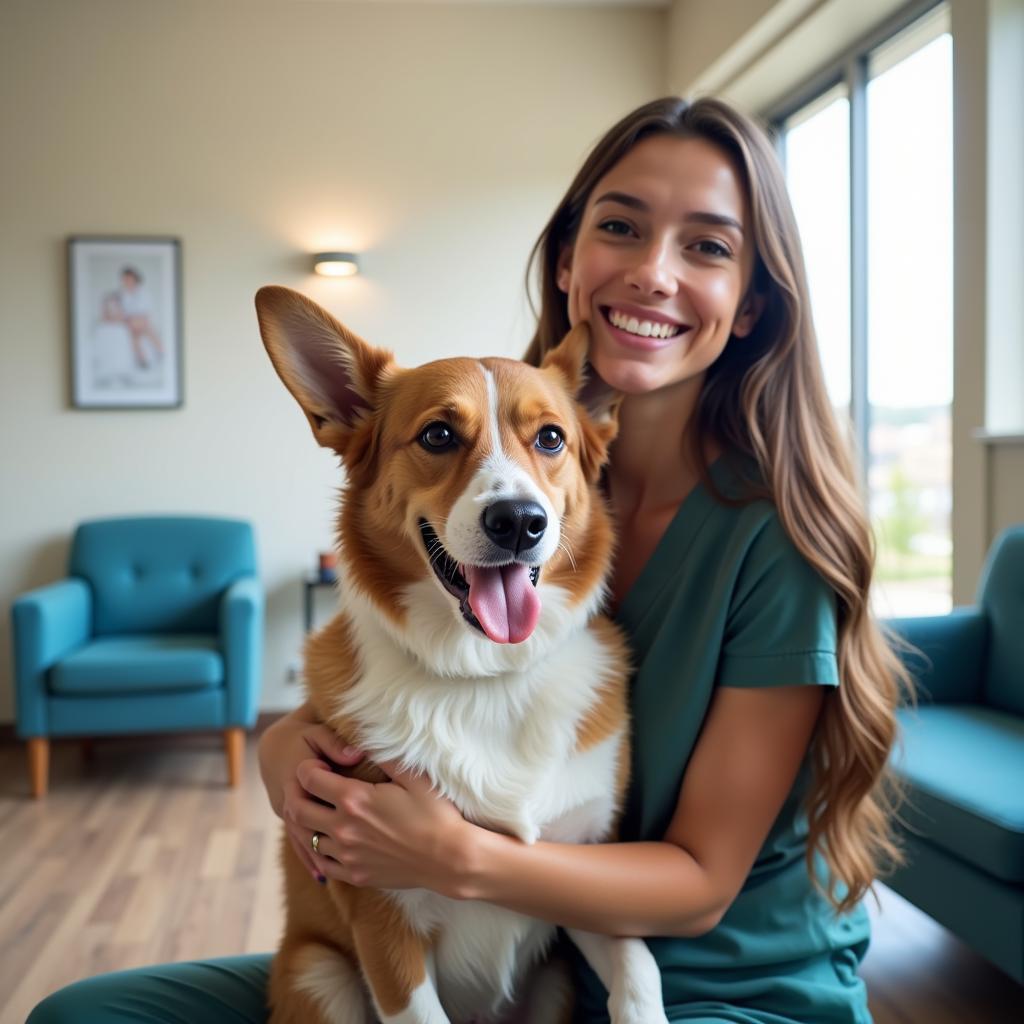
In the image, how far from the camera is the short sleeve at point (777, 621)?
1.12 metres

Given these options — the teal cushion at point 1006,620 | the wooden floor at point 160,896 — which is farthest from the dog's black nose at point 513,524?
the teal cushion at point 1006,620

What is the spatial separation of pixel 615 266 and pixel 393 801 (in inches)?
29.0

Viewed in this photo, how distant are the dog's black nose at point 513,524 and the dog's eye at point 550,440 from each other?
0.18 m

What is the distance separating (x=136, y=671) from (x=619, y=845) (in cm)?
314

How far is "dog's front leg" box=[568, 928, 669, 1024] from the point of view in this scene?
1.05 meters

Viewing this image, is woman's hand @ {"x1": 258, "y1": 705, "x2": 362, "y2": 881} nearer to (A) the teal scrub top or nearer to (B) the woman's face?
(A) the teal scrub top

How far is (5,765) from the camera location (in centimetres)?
429

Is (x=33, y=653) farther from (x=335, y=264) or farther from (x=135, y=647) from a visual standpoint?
(x=335, y=264)

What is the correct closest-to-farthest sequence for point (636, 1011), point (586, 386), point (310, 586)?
point (636, 1011) < point (586, 386) < point (310, 586)

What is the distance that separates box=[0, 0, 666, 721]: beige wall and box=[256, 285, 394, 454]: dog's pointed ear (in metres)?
3.40

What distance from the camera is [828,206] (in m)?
4.32

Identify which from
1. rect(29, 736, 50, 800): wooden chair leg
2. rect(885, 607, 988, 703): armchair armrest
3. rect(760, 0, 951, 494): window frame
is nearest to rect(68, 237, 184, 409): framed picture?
rect(29, 736, 50, 800): wooden chair leg

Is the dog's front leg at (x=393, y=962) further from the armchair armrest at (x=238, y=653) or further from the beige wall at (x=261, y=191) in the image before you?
the beige wall at (x=261, y=191)

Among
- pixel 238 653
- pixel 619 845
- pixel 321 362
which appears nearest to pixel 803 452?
pixel 619 845
